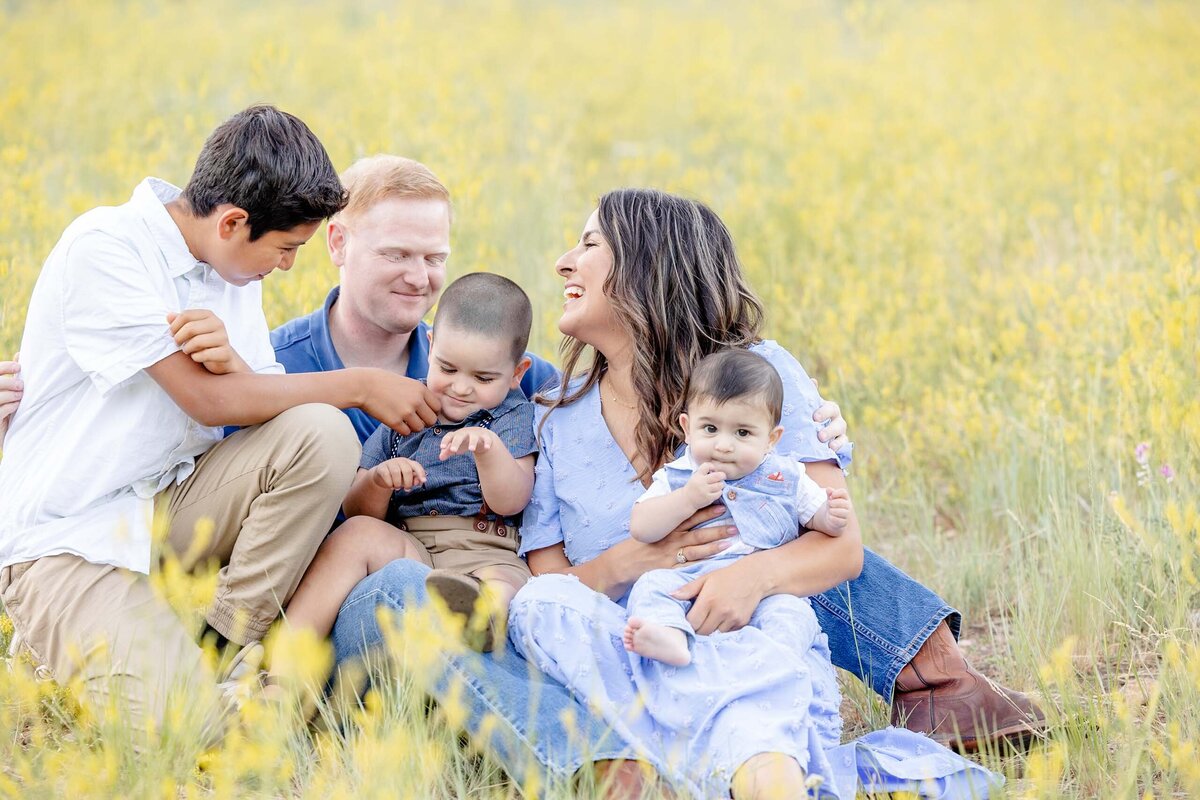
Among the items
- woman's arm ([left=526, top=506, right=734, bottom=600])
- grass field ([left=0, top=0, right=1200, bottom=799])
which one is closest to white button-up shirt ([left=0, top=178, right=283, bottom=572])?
grass field ([left=0, top=0, right=1200, bottom=799])

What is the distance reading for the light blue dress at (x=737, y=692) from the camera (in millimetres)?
2500

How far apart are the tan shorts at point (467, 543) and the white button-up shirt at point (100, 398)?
64 cm

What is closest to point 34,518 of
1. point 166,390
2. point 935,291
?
point 166,390

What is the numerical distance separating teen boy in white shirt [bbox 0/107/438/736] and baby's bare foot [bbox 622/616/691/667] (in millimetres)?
821

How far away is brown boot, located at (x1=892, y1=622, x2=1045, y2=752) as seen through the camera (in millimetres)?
2996

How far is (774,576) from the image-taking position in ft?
9.34

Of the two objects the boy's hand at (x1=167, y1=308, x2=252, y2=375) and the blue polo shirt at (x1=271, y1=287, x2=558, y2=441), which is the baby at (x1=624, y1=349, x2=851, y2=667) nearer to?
the blue polo shirt at (x1=271, y1=287, x2=558, y2=441)

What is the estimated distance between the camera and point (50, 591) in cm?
284

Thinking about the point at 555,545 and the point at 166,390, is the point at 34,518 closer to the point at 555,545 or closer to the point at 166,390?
the point at 166,390

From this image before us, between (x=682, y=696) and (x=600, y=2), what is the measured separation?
57.6 feet

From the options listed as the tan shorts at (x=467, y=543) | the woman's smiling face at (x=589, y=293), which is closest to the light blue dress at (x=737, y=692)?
the tan shorts at (x=467, y=543)

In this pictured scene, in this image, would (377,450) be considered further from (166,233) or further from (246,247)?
(166,233)

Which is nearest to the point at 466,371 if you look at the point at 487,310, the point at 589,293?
the point at 487,310

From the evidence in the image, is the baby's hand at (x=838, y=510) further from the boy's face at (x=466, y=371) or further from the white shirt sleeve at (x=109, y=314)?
the white shirt sleeve at (x=109, y=314)
